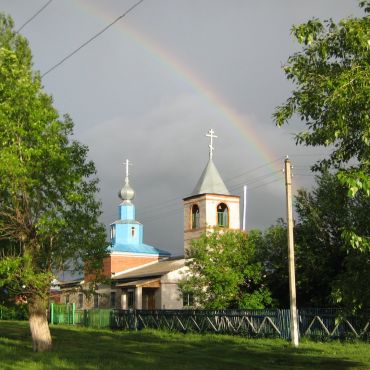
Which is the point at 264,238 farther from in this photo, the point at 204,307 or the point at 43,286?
the point at 43,286

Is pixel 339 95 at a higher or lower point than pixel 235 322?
higher

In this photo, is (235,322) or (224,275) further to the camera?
(224,275)

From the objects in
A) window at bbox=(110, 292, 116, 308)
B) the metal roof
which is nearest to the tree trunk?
the metal roof

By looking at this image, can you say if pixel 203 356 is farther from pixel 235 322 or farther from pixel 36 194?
pixel 235 322

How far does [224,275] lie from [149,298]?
15.3 meters

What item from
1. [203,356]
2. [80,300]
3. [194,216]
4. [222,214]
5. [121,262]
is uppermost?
[222,214]

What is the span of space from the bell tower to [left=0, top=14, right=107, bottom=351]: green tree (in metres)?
29.8

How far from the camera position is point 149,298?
49.4m

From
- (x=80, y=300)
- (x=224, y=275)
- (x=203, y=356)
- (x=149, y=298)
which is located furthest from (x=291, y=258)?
(x=80, y=300)

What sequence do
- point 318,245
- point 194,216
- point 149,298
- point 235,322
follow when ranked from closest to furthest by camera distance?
point 235,322 → point 318,245 → point 149,298 → point 194,216

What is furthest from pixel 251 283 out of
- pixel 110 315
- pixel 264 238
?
pixel 110 315

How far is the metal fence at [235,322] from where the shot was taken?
2777cm

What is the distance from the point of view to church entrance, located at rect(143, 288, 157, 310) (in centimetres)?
4869

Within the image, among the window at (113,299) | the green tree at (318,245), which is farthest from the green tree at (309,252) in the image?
the window at (113,299)
